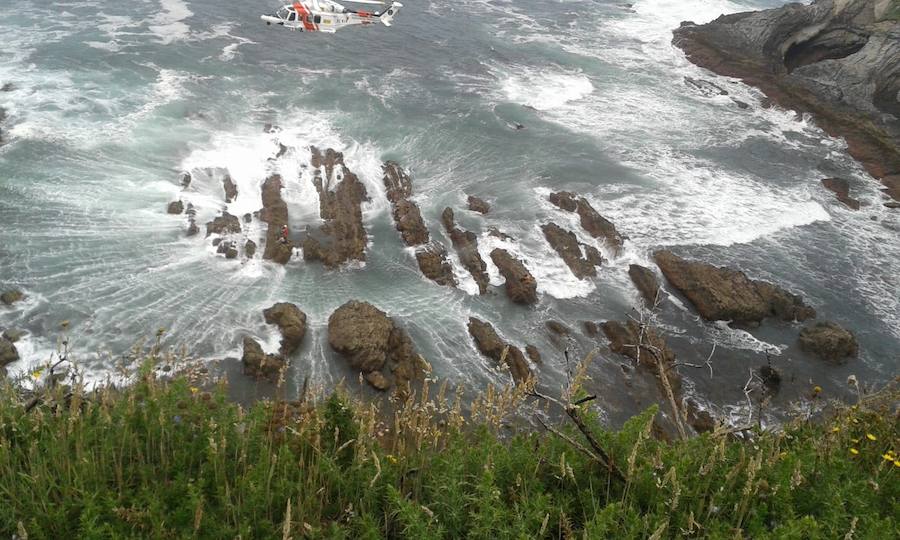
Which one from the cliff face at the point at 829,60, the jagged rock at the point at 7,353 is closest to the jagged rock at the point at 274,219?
the jagged rock at the point at 7,353

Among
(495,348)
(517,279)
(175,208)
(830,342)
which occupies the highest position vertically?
(830,342)

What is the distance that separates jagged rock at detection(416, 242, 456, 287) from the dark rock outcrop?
92 cm

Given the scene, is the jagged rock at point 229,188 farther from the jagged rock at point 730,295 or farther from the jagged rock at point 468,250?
the jagged rock at point 730,295

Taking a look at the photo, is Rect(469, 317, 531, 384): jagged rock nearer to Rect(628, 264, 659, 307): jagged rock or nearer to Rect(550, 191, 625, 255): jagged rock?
Rect(628, 264, 659, 307): jagged rock

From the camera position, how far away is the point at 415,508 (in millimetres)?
5148

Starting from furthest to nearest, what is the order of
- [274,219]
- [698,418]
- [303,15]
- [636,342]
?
[303,15] < [274,219] < [636,342] < [698,418]

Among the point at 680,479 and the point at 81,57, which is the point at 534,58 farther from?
the point at 680,479

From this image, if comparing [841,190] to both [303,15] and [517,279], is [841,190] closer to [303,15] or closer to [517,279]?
[517,279]

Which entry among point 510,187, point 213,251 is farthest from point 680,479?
point 510,187

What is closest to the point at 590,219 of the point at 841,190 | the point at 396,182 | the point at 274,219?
the point at 396,182

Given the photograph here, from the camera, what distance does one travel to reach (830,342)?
1945cm

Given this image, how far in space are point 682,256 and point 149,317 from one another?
17.9 meters

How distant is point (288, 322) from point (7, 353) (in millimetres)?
6720

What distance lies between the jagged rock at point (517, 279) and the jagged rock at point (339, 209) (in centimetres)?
472
